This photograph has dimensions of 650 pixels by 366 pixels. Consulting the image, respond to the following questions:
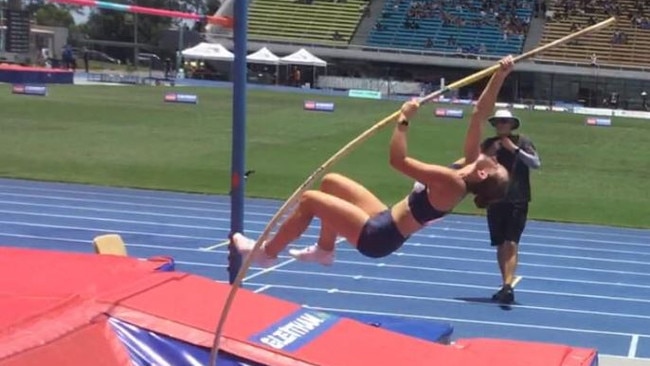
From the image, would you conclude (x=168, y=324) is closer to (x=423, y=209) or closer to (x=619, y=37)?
(x=423, y=209)

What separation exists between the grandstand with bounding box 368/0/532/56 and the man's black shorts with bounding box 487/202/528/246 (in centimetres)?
4172

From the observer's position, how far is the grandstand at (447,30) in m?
51.0

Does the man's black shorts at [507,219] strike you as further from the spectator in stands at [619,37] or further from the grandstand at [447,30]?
the grandstand at [447,30]

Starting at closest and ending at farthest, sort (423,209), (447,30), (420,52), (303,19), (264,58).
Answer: (423,209) < (264,58) < (420,52) < (447,30) < (303,19)

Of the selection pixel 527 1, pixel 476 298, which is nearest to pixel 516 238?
pixel 476 298

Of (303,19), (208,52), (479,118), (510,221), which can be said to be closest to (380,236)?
(479,118)

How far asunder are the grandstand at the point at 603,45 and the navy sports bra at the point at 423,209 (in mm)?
43473

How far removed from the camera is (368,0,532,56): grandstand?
2007 inches

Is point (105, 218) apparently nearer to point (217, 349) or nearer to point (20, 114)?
point (217, 349)

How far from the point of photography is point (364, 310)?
9008 millimetres

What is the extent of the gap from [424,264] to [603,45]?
1552 inches

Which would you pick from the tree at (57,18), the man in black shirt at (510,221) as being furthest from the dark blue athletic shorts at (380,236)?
the tree at (57,18)

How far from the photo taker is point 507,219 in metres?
9.30

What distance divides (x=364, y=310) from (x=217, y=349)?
5.13 m
